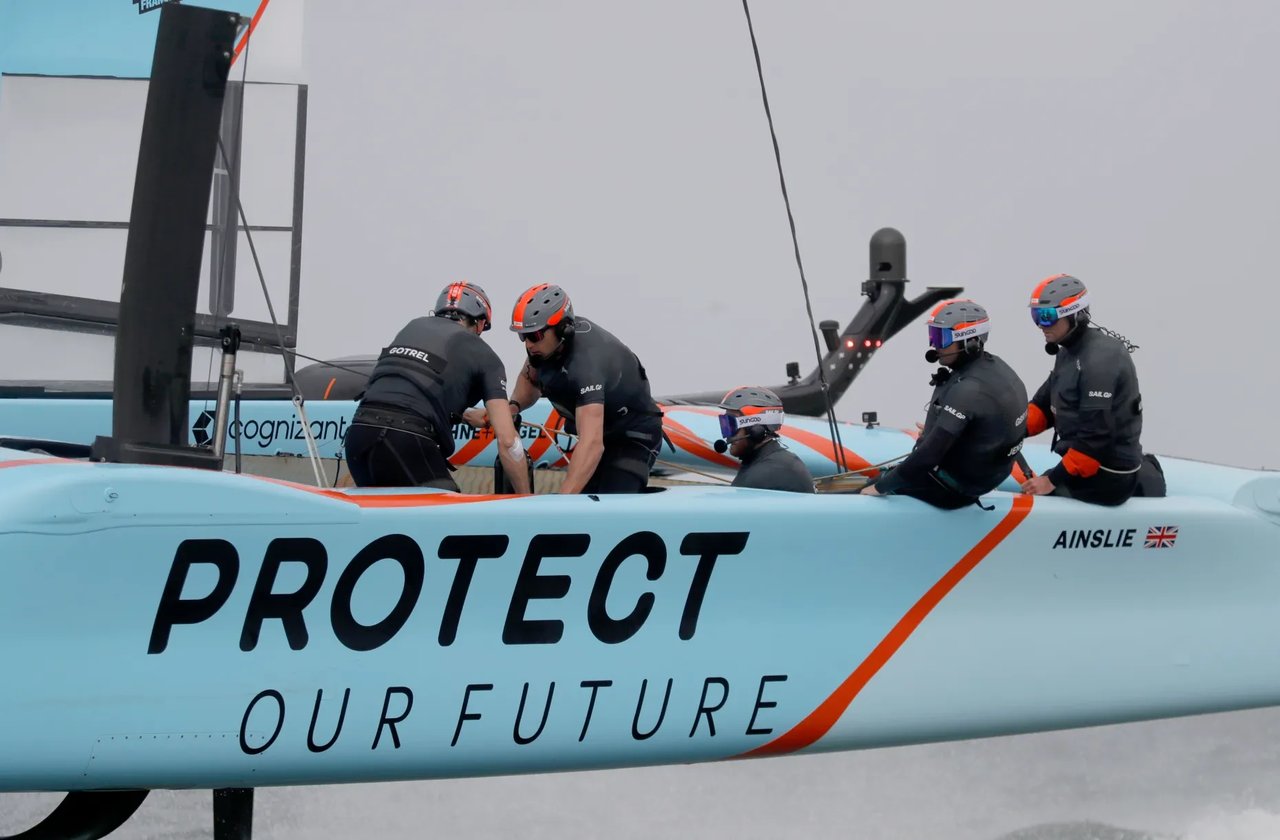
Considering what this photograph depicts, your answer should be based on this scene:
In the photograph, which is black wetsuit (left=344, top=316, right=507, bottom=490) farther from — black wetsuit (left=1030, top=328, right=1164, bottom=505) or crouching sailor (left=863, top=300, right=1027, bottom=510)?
black wetsuit (left=1030, top=328, right=1164, bottom=505)

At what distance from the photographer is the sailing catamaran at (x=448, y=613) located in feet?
9.56

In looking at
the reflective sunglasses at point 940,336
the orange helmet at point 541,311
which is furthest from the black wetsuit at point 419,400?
the reflective sunglasses at point 940,336

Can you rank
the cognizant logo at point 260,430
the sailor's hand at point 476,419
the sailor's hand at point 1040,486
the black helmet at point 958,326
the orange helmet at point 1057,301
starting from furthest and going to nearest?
1. the cognizant logo at point 260,430
2. the sailor's hand at point 476,419
3. the orange helmet at point 1057,301
4. the sailor's hand at point 1040,486
5. the black helmet at point 958,326

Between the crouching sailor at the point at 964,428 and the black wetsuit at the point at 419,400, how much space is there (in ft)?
3.48

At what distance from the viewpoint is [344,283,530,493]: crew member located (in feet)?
12.5

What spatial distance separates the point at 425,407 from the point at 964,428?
4.41 ft

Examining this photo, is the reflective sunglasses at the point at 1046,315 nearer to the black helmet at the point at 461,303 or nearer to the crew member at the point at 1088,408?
the crew member at the point at 1088,408

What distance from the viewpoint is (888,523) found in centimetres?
367

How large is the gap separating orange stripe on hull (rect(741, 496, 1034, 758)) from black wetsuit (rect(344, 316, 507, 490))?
1032 mm

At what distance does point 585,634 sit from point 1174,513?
1.71 meters

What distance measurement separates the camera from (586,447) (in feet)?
12.9

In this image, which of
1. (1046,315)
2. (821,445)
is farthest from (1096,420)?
(821,445)

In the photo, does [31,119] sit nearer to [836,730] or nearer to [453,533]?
[453,533]

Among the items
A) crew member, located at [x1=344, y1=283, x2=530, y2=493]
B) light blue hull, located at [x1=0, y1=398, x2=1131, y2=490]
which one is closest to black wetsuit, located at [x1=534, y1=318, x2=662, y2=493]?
crew member, located at [x1=344, y1=283, x2=530, y2=493]
